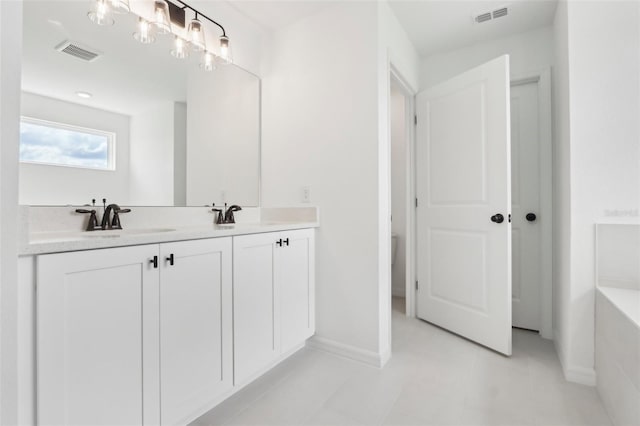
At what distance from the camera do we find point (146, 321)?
1.16 m

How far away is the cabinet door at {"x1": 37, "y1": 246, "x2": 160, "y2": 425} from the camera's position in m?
0.92

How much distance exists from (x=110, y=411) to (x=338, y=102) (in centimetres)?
196

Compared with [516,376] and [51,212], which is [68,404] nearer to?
[51,212]

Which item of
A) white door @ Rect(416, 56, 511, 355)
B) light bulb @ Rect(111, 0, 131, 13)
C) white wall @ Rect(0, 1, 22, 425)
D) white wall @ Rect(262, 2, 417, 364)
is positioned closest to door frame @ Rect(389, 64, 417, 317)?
white door @ Rect(416, 56, 511, 355)

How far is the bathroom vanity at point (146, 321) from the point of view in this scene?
0.92 meters

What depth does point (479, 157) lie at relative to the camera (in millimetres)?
2264

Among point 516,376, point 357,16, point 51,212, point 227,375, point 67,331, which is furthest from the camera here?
point 357,16

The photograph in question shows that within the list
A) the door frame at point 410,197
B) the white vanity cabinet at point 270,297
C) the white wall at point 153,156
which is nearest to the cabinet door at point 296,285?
the white vanity cabinet at point 270,297

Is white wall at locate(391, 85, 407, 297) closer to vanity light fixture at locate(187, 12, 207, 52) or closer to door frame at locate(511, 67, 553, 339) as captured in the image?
door frame at locate(511, 67, 553, 339)

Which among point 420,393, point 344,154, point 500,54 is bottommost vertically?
point 420,393

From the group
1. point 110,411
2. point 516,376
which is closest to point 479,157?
point 516,376

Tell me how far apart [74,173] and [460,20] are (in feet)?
8.93

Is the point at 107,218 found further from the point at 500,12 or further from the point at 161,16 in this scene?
the point at 500,12

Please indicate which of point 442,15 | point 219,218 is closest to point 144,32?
point 219,218
